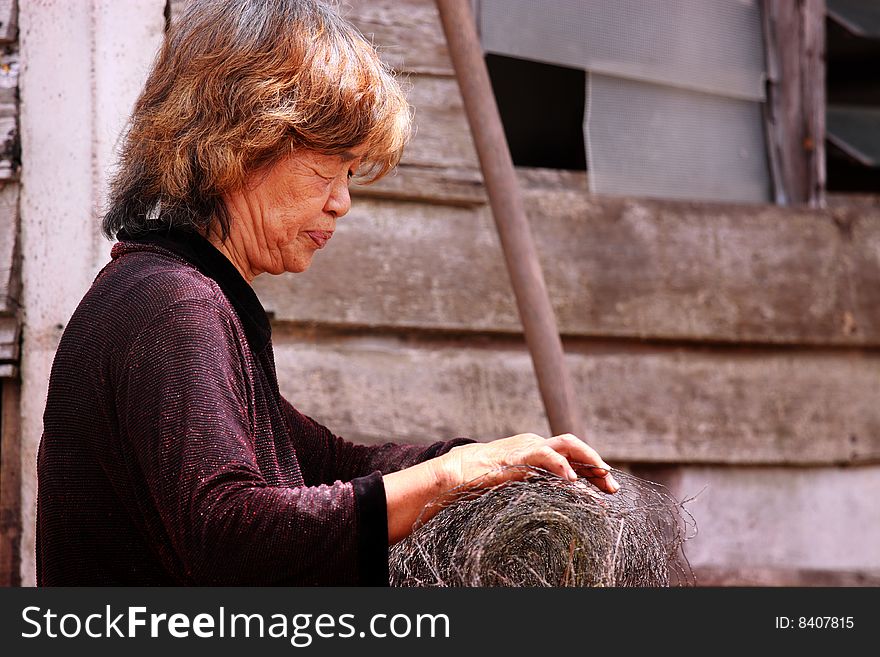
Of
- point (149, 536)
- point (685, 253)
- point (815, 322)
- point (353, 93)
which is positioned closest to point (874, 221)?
point (815, 322)

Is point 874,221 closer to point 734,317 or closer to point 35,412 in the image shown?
point 734,317

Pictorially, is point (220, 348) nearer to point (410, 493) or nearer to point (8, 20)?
point (410, 493)

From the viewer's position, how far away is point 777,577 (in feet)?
11.3

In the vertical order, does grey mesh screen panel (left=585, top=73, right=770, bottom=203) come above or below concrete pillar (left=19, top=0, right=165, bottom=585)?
above

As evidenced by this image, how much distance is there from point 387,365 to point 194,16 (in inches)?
56.8

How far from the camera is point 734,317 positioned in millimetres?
3463

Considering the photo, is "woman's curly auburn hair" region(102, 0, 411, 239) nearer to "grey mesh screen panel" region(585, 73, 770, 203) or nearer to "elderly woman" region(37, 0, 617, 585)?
"elderly woman" region(37, 0, 617, 585)

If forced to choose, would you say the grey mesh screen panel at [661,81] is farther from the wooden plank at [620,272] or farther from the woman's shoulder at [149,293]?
the woman's shoulder at [149,293]

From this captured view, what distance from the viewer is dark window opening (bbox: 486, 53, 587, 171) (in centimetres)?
396

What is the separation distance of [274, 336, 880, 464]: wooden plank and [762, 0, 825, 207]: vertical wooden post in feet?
1.99

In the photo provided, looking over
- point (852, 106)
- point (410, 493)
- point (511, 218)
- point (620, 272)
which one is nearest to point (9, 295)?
point (511, 218)

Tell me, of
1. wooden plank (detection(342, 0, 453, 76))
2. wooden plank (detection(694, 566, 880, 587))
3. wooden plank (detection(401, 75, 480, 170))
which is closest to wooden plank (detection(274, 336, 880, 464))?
wooden plank (detection(694, 566, 880, 587))

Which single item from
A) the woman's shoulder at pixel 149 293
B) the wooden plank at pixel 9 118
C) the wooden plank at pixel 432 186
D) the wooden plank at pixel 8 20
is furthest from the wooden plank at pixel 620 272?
the woman's shoulder at pixel 149 293

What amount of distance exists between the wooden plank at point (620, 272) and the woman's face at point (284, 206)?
3.62 ft
